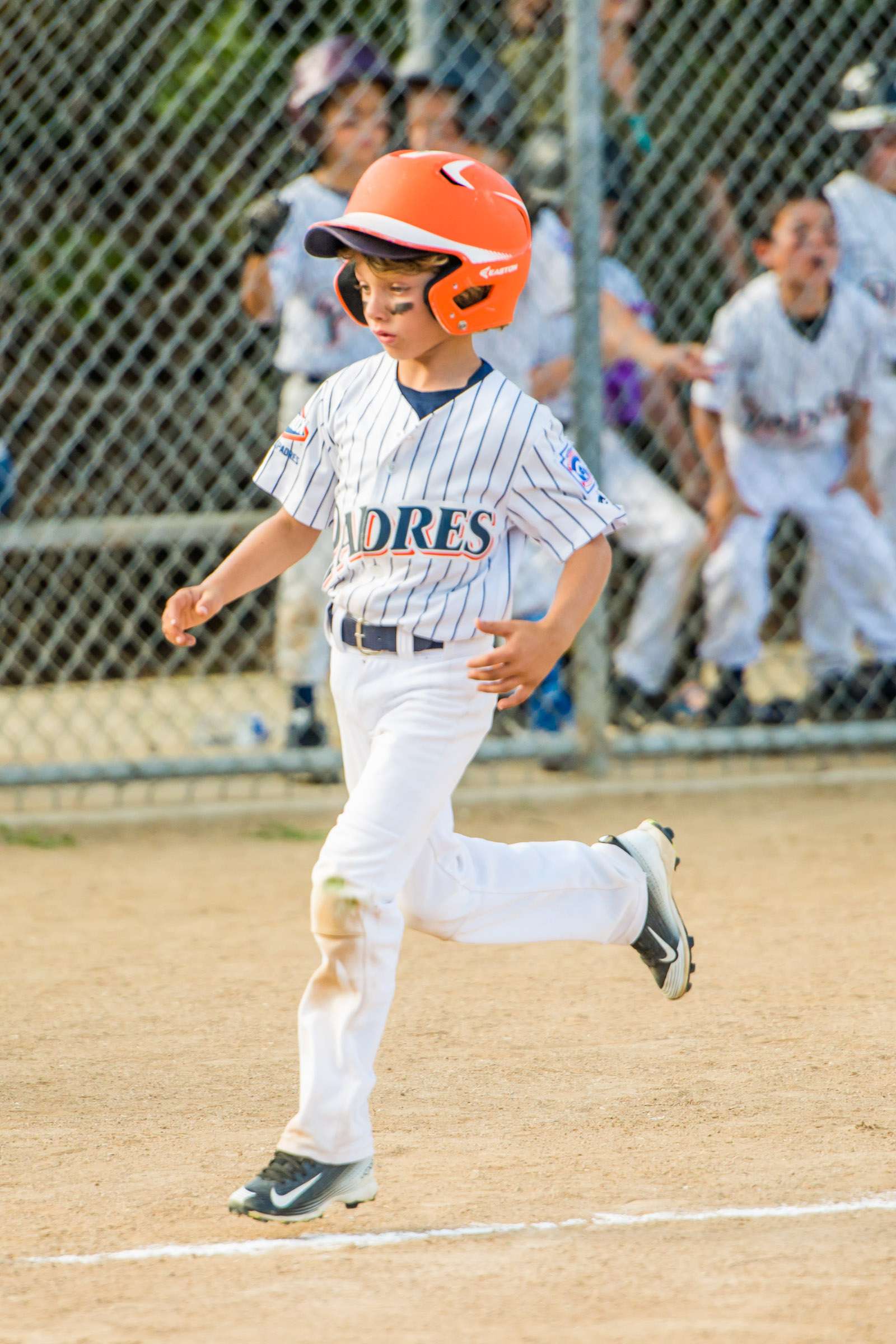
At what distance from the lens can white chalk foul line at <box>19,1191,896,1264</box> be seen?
256cm

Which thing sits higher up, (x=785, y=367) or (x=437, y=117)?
(x=437, y=117)

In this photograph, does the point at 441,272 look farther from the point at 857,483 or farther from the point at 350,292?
the point at 857,483

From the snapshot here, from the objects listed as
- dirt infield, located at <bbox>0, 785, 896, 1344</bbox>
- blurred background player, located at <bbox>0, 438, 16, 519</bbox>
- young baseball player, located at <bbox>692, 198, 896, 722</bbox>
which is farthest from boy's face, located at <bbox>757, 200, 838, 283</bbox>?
blurred background player, located at <bbox>0, 438, 16, 519</bbox>

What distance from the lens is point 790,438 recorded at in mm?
6719

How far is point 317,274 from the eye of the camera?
19.3ft

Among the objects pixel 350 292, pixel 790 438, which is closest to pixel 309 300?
pixel 790 438

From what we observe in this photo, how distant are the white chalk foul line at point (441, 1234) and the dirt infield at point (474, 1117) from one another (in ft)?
0.04

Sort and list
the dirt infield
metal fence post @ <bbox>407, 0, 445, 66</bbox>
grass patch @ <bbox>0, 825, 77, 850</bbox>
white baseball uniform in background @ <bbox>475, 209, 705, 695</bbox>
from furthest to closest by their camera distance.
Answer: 1. white baseball uniform in background @ <bbox>475, 209, 705, 695</bbox>
2. metal fence post @ <bbox>407, 0, 445, 66</bbox>
3. grass patch @ <bbox>0, 825, 77, 850</bbox>
4. the dirt infield

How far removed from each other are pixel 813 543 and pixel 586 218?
1.55 meters

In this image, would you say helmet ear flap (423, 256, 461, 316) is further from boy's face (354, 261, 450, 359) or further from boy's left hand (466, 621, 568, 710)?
boy's left hand (466, 621, 568, 710)

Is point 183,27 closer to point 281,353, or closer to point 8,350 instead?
point 8,350

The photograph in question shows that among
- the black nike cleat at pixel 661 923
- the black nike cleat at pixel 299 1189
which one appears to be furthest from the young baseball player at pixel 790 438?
the black nike cleat at pixel 299 1189

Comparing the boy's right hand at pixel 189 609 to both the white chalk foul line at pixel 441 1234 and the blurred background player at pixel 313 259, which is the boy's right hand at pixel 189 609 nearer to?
the white chalk foul line at pixel 441 1234

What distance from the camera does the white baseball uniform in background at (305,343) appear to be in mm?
5801
